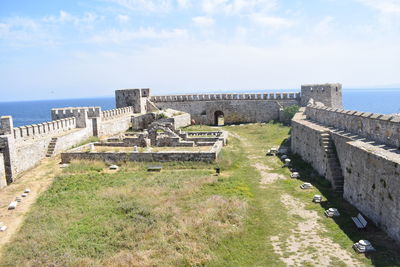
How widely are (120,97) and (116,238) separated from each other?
26.4m

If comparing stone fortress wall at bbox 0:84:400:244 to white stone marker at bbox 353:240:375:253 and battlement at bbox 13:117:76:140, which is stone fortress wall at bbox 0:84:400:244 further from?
white stone marker at bbox 353:240:375:253

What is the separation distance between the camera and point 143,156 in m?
17.9

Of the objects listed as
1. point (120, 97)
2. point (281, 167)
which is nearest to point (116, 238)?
point (281, 167)

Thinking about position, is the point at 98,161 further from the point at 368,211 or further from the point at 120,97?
the point at 120,97

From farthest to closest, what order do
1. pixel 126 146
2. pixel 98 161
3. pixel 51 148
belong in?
pixel 126 146
pixel 51 148
pixel 98 161

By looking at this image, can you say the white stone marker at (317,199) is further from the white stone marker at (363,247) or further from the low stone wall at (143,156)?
the low stone wall at (143,156)

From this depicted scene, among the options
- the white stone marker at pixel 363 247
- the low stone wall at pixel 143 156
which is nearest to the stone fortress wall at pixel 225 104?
the low stone wall at pixel 143 156

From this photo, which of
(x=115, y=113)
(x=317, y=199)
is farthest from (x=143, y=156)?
(x=115, y=113)

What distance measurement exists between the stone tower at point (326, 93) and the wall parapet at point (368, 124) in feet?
38.3

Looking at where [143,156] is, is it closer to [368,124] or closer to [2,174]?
[2,174]

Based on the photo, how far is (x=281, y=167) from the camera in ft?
55.6

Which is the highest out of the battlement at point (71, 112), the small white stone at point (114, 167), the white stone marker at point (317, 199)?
the battlement at point (71, 112)

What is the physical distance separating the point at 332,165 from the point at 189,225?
6341 millimetres

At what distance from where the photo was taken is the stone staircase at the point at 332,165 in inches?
509
